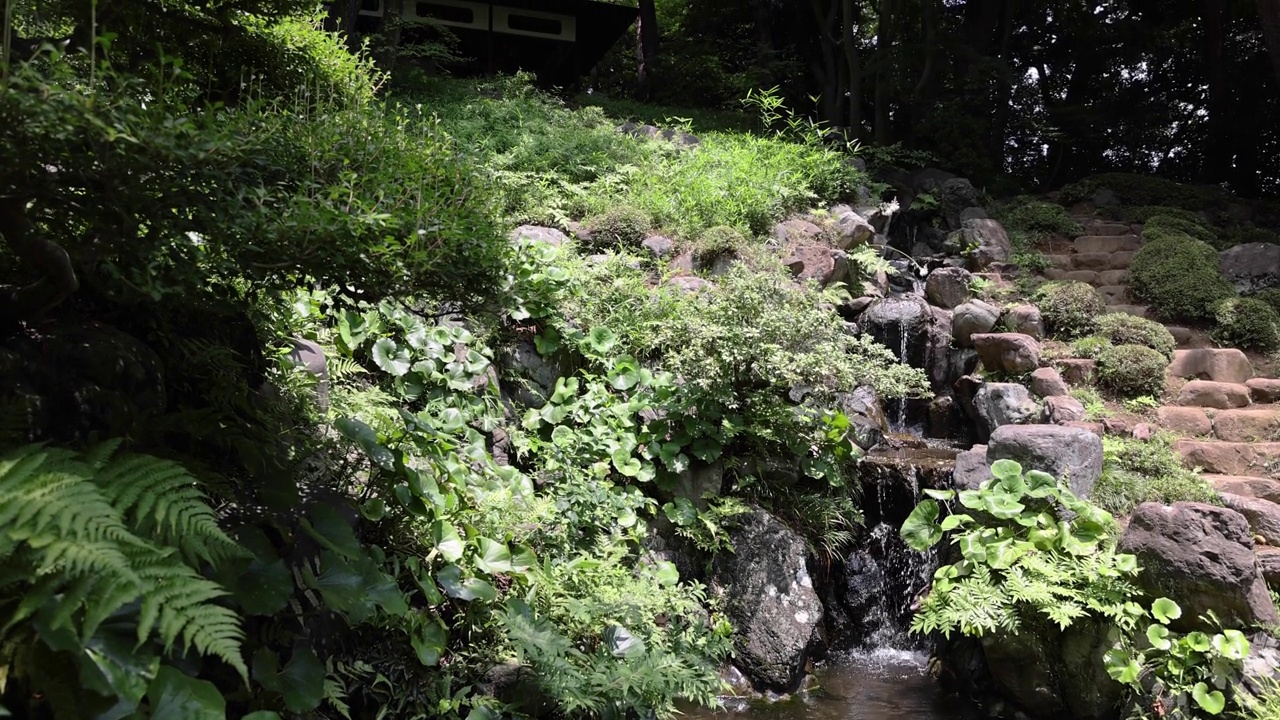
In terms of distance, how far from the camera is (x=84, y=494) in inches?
81.7

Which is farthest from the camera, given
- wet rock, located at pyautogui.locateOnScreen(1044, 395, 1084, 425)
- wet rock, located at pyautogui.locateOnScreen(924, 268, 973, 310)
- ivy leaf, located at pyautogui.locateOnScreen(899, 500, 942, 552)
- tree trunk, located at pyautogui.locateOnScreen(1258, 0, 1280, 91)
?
tree trunk, located at pyautogui.locateOnScreen(1258, 0, 1280, 91)

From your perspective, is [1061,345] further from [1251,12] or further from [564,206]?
[1251,12]

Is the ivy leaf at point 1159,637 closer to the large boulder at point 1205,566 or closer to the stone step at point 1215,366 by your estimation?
the large boulder at point 1205,566

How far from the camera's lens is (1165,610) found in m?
4.93

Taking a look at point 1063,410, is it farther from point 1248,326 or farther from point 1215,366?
point 1248,326


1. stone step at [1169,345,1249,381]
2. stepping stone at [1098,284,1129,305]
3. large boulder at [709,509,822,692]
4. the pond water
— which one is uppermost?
stepping stone at [1098,284,1129,305]

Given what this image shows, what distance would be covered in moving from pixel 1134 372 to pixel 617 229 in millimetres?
5443

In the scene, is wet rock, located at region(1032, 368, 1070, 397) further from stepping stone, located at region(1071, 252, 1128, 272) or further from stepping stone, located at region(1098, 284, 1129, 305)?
stepping stone, located at region(1071, 252, 1128, 272)

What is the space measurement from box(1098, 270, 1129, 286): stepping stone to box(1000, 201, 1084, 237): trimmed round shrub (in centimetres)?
161

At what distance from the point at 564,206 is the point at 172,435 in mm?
5967

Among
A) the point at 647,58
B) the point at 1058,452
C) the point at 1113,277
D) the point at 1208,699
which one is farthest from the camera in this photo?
the point at 647,58

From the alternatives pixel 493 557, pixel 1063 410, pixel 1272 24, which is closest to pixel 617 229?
pixel 1063 410

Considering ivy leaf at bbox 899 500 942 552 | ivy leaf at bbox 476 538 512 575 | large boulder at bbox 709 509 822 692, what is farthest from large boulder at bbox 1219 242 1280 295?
ivy leaf at bbox 476 538 512 575

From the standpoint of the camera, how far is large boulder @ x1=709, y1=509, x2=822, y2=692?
561 cm
